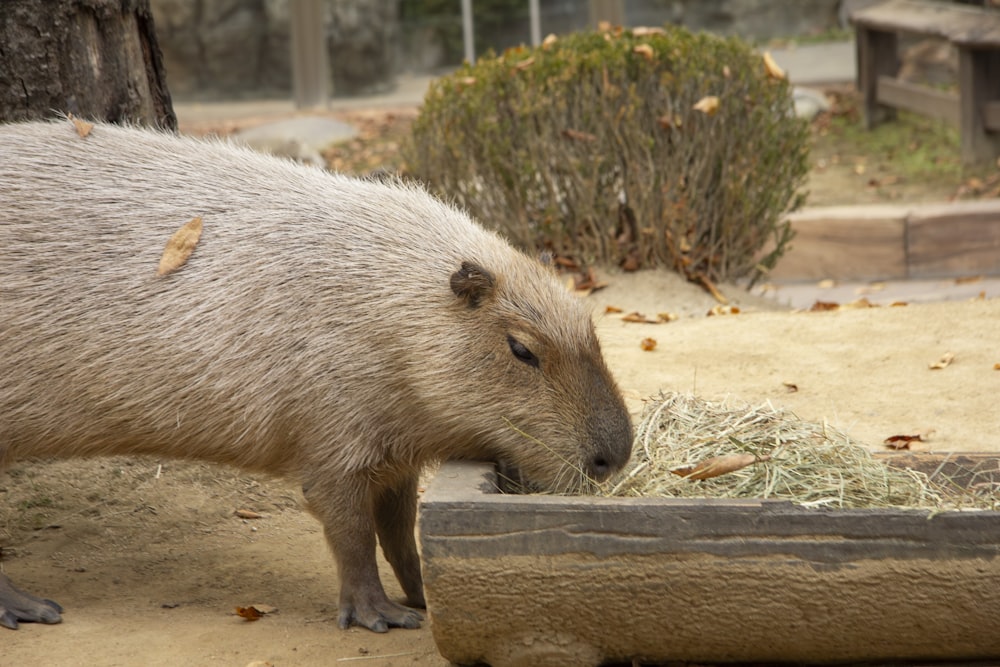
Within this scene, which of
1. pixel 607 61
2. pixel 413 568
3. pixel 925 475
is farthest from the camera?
pixel 607 61

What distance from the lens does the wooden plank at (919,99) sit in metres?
11.3

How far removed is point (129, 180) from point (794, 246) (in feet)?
18.4

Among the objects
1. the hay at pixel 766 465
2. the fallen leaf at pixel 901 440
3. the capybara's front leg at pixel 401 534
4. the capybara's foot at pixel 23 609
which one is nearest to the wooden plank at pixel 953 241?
the fallen leaf at pixel 901 440

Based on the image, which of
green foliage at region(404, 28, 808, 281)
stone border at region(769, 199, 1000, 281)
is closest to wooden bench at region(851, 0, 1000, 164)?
stone border at region(769, 199, 1000, 281)

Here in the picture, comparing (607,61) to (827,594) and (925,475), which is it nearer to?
(925,475)

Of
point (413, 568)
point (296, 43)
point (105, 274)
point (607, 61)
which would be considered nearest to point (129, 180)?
point (105, 274)

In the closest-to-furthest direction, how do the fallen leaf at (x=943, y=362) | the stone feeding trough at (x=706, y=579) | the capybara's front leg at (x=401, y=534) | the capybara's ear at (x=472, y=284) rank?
the stone feeding trough at (x=706, y=579) < the capybara's ear at (x=472, y=284) < the capybara's front leg at (x=401, y=534) < the fallen leaf at (x=943, y=362)

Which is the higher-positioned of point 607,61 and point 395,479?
point 607,61

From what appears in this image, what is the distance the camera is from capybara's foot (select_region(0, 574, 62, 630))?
11.8ft

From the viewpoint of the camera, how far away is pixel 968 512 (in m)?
2.74

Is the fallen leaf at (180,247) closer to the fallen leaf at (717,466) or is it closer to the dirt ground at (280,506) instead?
the dirt ground at (280,506)

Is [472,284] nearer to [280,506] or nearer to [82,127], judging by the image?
[82,127]

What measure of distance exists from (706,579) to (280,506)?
240 cm

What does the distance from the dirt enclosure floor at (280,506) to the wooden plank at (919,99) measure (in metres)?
5.82
